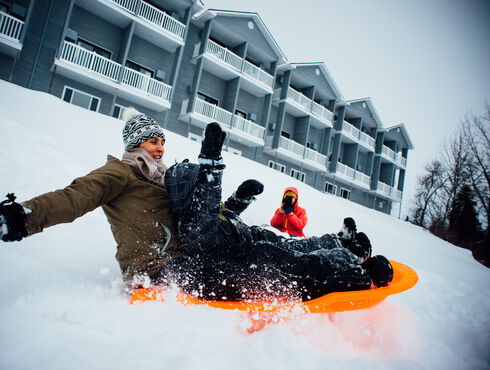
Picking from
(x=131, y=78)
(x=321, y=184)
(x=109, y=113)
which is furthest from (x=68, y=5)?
(x=321, y=184)

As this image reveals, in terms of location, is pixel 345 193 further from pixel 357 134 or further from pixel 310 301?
pixel 310 301

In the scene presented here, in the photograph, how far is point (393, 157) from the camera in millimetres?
21156

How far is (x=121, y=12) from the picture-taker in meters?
9.39

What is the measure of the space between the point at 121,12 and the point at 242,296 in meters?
11.4

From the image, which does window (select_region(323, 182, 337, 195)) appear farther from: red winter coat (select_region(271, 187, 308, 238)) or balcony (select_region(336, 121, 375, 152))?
red winter coat (select_region(271, 187, 308, 238))

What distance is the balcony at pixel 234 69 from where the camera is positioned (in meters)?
11.7

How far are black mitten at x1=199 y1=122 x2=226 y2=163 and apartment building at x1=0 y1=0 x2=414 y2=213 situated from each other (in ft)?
31.8

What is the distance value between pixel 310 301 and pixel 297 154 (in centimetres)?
1362

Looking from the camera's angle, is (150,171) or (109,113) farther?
(109,113)

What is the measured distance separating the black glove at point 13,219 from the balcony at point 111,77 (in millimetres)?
9816

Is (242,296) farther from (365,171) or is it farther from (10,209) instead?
(365,171)

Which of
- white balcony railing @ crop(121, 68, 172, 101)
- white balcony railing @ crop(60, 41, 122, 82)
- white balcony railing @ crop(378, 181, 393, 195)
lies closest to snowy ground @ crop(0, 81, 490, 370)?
white balcony railing @ crop(60, 41, 122, 82)

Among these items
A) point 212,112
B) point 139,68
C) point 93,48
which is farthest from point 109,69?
point 212,112

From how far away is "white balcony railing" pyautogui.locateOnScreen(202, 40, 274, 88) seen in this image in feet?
38.5
